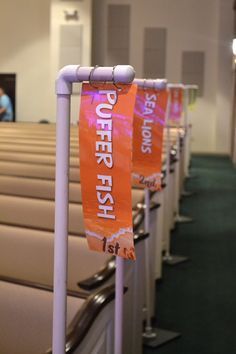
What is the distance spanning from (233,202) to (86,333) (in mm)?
6765

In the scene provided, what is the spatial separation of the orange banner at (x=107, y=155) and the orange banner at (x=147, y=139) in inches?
50.6

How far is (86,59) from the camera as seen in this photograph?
46.0ft


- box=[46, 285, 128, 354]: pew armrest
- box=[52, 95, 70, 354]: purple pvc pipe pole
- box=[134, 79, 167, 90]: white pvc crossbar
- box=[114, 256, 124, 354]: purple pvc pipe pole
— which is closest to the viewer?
box=[52, 95, 70, 354]: purple pvc pipe pole

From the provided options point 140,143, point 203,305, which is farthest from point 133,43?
point 140,143

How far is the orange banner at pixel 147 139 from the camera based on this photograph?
9.00ft

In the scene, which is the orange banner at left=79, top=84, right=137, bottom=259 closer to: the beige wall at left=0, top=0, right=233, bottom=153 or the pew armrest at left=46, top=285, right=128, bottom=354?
the pew armrest at left=46, top=285, right=128, bottom=354

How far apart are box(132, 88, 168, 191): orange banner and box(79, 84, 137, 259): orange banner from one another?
1286 mm

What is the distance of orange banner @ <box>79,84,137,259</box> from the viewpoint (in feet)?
4.25

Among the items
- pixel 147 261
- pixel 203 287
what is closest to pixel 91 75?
pixel 147 261

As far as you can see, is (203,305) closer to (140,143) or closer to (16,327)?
(140,143)

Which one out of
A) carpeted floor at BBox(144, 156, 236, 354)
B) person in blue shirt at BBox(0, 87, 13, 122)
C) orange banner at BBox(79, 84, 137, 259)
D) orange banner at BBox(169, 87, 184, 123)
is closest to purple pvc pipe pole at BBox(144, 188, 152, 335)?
carpeted floor at BBox(144, 156, 236, 354)

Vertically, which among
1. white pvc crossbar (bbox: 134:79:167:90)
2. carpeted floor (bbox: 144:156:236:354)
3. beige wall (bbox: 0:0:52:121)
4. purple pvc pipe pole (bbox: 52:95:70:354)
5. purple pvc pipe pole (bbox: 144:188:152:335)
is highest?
beige wall (bbox: 0:0:52:121)

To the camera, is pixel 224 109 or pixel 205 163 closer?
pixel 205 163

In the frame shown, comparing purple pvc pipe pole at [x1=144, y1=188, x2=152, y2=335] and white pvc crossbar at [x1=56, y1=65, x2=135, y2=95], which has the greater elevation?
white pvc crossbar at [x1=56, y1=65, x2=135, y2=95]
